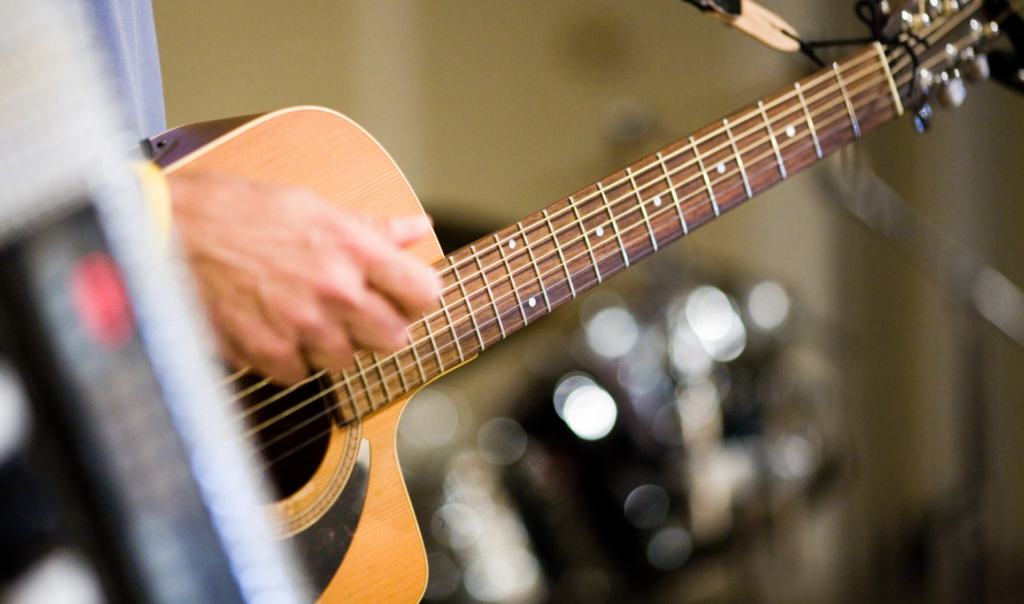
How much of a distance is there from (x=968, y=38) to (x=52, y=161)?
1.09 metres

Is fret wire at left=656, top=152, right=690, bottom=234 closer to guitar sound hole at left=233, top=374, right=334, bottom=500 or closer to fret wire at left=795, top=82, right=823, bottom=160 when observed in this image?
fret wire at left=795, top=82, right=823, bottom=160

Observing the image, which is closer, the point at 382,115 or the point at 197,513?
the point at 197,513

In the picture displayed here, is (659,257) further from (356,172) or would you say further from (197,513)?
(197,513)

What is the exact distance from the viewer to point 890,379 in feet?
→ 10.3

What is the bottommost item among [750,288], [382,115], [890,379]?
[890,379]

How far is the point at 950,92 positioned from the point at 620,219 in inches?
17.8

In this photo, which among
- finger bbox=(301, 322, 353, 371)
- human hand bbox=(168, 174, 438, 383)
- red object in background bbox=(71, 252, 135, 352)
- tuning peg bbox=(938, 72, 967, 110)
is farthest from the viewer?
tuning peg bbox=(938, 72, 967, 110)

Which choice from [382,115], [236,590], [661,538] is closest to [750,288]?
[661,538]

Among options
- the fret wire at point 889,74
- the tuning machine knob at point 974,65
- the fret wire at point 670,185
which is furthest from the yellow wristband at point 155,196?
the tuning machine knob at point 974,65

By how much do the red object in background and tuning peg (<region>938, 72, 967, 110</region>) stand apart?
102 centimetres

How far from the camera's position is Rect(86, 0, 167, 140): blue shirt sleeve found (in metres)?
0.71

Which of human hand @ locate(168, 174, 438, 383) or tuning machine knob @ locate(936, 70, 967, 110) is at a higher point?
Result: human hand @ locate(168, 174, 438, 383)

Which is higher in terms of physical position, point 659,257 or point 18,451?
point 18,451

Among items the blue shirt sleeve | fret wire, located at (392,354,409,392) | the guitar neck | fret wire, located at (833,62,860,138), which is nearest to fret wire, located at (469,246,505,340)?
the guitar neck
